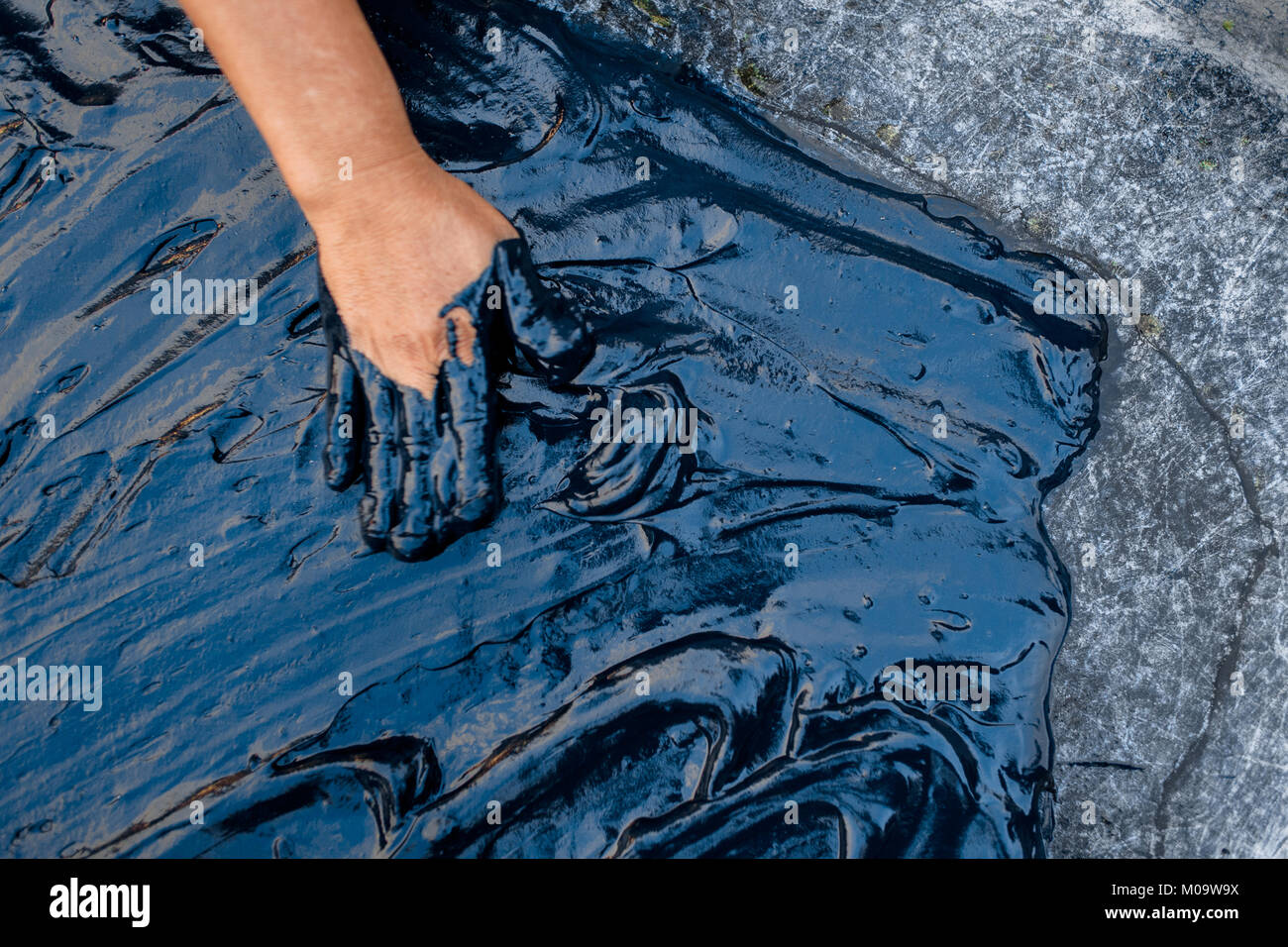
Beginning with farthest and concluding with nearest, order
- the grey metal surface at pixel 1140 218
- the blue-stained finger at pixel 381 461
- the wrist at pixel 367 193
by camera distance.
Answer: the grey metal surface at pixel 1140 218
the blue-stained finger at pixel 381 461
the wrist at pixel 367 193

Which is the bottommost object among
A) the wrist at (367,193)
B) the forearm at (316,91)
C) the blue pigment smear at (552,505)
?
the blue pigment smear at (552,505)

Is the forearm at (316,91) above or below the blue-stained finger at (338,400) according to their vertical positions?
above

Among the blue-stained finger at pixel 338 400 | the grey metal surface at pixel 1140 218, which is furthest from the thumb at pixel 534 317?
the grey metal surface at pixel 1140 218

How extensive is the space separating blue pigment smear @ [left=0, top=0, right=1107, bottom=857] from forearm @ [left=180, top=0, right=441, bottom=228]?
1.00 feet

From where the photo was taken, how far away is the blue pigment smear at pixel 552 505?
1.92 m

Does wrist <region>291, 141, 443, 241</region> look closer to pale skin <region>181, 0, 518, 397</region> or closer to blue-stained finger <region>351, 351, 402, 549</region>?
pale skin <region>181, 0, 518, 397</region>

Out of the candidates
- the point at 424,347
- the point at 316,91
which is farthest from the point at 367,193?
the point at 424,347

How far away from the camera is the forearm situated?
1.74 m

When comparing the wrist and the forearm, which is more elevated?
the forearm

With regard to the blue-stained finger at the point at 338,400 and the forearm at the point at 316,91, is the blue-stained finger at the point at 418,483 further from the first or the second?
the forearm at the point at 316,91

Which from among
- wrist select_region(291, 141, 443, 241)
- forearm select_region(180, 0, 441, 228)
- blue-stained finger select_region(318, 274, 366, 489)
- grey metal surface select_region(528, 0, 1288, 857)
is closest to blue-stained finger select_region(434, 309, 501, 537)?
blue-stained finger select_region(318, 274, 366, 489)

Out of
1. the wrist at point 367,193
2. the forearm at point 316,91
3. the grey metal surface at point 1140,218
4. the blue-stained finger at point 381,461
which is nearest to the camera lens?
the forearm at point 316,91

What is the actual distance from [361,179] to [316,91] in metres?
0.20

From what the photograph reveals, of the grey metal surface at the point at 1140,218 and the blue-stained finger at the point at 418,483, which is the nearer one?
the blue-stained finger at the point at 418,483
